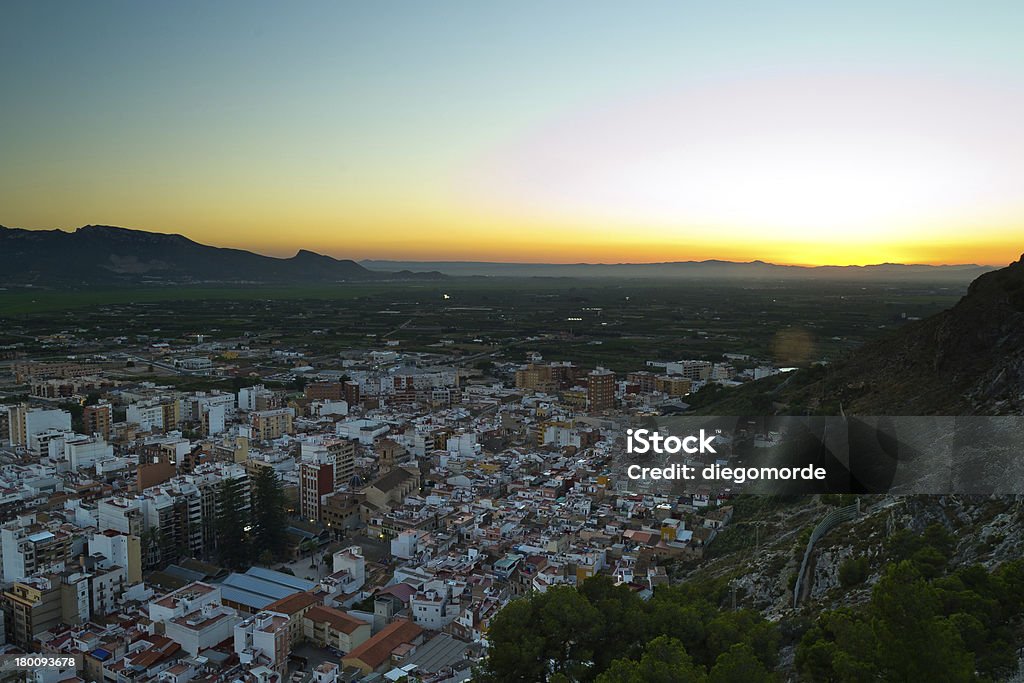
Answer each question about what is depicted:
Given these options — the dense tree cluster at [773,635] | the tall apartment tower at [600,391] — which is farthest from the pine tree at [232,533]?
the tall apartment tower at [600,391]

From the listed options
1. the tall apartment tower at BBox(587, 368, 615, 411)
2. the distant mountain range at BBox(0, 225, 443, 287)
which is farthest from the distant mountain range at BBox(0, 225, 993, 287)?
the tall apartment tower at BBox(587, 368, 615, 411)

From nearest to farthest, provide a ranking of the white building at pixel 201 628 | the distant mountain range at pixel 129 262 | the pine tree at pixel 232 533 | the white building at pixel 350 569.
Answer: the white building at pixel 201 628, the white building at pixel 350 569, the pine tree at pixel 232 533, the distant mountain range at pixel 129 262

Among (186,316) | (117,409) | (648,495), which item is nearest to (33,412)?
(117,409)

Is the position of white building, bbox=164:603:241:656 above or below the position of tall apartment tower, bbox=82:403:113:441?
below

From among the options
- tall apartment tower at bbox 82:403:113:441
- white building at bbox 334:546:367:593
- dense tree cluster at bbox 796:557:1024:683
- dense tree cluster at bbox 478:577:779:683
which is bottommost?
white building at bbox 334:546:367:593

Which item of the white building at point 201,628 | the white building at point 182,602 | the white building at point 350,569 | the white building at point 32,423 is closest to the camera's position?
the white building at point 201,628

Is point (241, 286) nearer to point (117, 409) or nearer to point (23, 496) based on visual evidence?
point (117, 409)

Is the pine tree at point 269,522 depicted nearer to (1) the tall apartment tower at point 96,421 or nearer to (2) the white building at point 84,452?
(2) the white building at point 84,452

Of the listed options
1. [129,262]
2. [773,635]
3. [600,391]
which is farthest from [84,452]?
[129,262]

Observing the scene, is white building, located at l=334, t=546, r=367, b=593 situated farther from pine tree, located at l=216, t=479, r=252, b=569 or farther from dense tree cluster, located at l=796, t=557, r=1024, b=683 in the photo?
dense tree cluster, located at l=796, t=557, r=1024, b=683

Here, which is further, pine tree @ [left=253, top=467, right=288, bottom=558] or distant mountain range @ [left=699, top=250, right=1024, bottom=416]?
pine tree @ [left=253, top=467, right=288, bottom=558]
